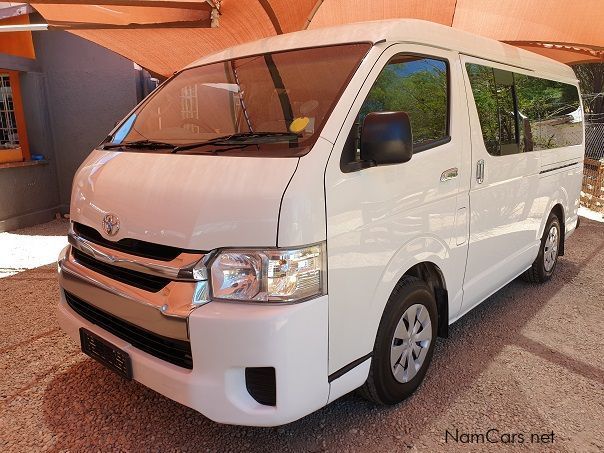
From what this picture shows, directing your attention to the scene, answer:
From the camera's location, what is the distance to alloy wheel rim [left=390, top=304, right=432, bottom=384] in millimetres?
2604

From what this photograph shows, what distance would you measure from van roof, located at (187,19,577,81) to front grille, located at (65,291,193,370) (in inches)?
68.7

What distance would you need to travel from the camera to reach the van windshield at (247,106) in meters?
2.27

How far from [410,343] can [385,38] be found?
1.68 m

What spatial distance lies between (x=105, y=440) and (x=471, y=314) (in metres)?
3.04

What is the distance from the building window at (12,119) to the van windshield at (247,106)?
19.1 feet

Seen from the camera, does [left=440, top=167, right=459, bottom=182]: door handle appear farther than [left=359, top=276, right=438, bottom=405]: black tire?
Result: Yes

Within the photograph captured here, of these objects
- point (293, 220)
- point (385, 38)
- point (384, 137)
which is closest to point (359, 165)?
point (384, 137)

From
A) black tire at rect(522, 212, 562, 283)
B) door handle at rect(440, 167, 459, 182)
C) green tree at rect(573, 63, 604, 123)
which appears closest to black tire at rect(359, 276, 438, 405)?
door handle at rect(440, 167, 459, 182)

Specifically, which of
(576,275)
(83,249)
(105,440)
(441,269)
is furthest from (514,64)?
(105,440)

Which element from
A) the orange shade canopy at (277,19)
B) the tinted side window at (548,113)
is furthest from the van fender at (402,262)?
the orange shade canopy at (277,19)

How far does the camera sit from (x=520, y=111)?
3.74m

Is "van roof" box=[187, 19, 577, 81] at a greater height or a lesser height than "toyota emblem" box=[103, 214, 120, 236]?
greater

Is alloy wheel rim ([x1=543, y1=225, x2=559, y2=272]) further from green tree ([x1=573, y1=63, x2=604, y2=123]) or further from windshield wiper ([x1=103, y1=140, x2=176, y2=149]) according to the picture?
green tree ([x1=573, y1=63, x2=604, y2=123])

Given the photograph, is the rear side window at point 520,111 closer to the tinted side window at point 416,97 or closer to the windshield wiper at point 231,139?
the tinted side window at point 416,97
